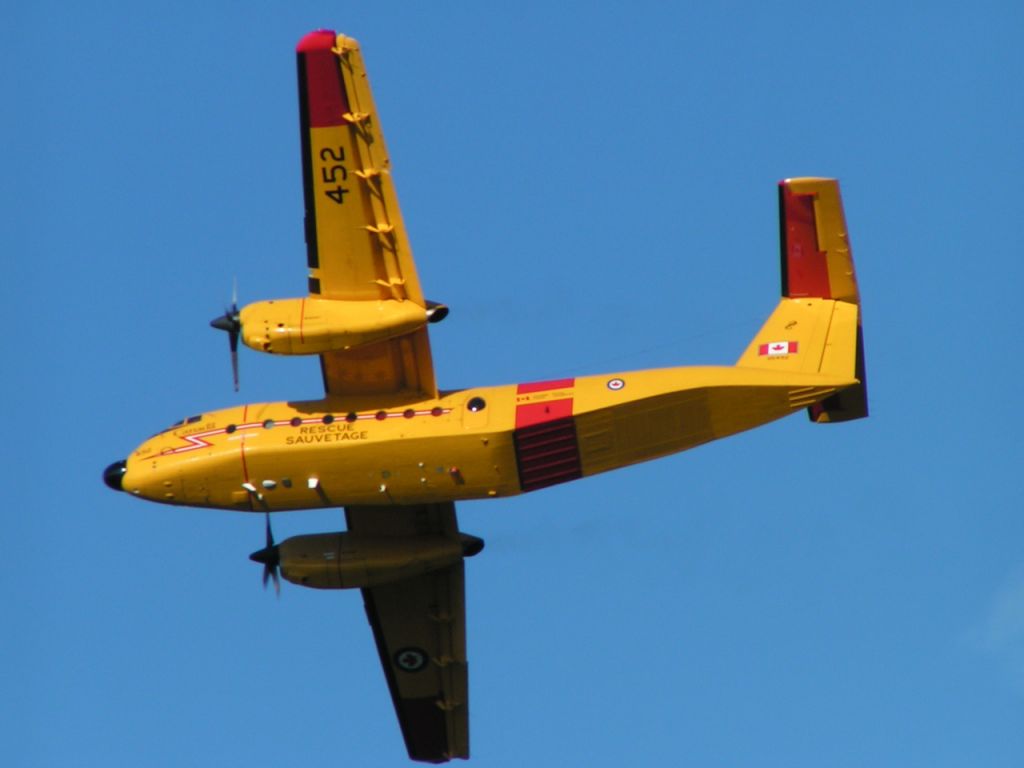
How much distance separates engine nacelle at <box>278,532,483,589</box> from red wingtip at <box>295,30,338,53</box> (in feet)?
26.8

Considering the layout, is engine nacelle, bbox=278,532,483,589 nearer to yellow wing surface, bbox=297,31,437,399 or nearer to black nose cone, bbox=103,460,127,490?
black nose cone, bbox=103,460,127,490

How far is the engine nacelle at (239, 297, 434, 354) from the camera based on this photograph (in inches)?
1233

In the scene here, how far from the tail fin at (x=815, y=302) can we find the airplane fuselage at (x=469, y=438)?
2.32 feet

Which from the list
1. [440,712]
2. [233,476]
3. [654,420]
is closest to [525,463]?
[654,420]

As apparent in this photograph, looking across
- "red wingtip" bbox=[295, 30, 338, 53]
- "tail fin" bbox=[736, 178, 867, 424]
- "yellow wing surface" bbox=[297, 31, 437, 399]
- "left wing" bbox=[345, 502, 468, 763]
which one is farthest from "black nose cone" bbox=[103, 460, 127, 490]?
"tail fin" bbox=[736, 178, 867, 424]

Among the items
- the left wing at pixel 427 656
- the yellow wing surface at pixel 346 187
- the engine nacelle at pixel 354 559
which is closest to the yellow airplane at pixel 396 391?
the yellow wing surface at pixel 346 187

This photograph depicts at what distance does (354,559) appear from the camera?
34.0 metres

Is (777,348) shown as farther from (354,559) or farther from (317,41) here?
(317,41)

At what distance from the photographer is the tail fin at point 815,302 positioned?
32188 millimetres

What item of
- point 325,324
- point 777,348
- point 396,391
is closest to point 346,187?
point 325,324

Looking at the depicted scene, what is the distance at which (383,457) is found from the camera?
31781mm

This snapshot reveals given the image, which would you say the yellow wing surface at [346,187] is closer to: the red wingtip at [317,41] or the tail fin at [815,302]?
the red wingtip at [317,41]

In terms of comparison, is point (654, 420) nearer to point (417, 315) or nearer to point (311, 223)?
point (417, 315)

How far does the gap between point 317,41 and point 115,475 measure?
7673mm
